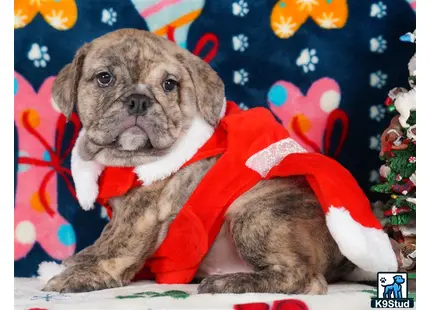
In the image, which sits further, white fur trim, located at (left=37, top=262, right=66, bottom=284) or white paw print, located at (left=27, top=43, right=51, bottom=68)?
white paw print, located at (left=27, top=43, right=51, bottom=68)

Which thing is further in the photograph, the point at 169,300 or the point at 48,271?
the point at 48,271

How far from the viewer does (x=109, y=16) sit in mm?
3918

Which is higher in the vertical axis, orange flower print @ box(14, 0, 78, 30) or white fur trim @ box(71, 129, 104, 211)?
orange flower print @ box(14, 0, 78, 30)

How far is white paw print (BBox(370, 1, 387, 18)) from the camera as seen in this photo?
3.85m

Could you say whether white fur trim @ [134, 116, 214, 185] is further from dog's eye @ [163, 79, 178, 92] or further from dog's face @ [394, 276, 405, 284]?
dog's face @ [394, 276, 405, 284]

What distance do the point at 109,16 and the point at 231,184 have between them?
1441 millimetres

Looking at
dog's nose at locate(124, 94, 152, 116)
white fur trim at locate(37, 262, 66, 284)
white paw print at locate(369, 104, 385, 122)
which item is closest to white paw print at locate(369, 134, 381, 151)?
white paw print at locate(369, 104, 385, 122)

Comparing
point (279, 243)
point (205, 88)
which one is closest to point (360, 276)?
point (279, 243)

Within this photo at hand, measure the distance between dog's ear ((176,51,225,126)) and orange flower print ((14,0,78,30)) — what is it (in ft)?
3.01

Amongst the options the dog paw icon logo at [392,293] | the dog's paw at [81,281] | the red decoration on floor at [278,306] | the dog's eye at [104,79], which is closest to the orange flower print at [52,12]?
the dog's eye at [104,79]

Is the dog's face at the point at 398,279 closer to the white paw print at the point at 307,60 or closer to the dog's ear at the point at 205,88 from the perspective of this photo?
the dog's ear at the point at 205,88

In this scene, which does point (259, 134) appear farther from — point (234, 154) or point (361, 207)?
point (361, 207)

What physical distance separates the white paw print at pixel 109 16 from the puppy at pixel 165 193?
647 mm

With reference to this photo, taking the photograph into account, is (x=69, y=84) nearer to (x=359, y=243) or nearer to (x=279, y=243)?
(x=279, y=243)
